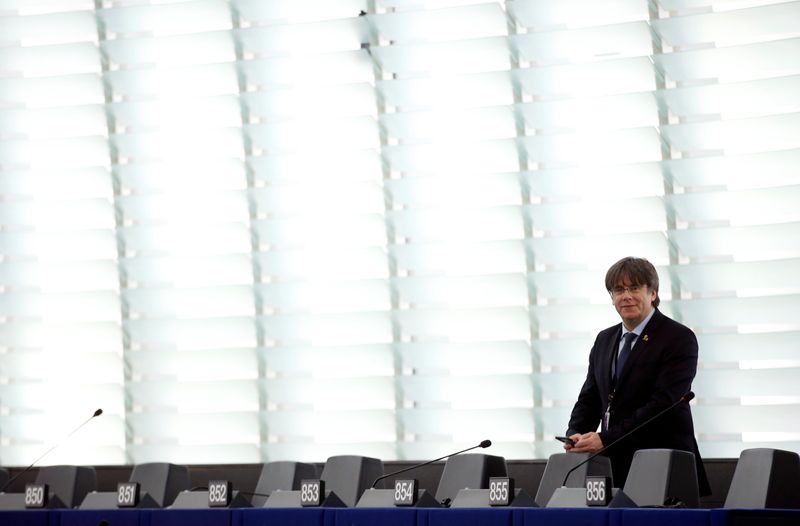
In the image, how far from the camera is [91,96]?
7.79 meters

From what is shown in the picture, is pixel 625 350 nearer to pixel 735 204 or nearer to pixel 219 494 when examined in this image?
pixel 735 204

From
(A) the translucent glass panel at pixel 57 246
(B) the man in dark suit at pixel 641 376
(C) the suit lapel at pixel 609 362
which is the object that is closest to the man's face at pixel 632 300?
(B) the man in dark suit at pixel 641 376

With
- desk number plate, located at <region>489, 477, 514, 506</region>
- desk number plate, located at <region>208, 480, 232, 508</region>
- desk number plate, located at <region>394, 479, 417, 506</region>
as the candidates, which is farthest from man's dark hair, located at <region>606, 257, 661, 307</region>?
desk number plate, located at <region>208, 480, 232, 508</region>

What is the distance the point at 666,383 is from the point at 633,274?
47cm

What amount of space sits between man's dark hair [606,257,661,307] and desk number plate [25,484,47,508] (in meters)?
3.04

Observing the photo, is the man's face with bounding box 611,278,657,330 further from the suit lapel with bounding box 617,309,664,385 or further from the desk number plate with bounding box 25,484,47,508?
the desk number plate with bounding box 25,484,47,508

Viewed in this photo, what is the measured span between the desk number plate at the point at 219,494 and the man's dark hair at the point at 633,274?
1930mm

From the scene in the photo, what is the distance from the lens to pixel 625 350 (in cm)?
539

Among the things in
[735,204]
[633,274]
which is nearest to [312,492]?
[633,274]

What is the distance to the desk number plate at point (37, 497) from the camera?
20.6 ft

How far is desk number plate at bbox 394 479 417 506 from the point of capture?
5.10 metres

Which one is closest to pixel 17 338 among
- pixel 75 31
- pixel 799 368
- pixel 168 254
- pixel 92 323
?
pixel 92 323

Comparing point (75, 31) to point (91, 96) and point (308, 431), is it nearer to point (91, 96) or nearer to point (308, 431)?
point (91, 96)

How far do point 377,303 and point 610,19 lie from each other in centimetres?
205
